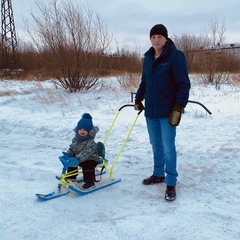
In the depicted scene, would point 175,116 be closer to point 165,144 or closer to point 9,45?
point 165,144

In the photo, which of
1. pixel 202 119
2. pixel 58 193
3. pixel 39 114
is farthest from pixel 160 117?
pixel 39 114

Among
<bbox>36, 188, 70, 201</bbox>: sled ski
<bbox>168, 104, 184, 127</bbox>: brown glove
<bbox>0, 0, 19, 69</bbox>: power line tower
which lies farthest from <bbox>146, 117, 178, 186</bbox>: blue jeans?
<bbox>0, 0, 19, 69</bbox>: power line tower

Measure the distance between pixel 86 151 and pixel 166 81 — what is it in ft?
3.95

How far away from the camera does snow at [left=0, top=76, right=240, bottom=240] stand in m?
2.53

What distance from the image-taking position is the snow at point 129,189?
2.53 meters

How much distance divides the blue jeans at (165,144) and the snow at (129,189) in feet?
0.90

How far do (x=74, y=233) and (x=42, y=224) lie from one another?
1.20 feet

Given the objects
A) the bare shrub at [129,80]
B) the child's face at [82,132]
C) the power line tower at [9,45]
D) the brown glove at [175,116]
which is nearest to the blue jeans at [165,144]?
the brown glove at [175,116]

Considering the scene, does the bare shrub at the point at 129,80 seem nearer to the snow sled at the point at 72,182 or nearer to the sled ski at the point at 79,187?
the snow sled at the point at 72,182

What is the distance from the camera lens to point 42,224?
264 centimetres

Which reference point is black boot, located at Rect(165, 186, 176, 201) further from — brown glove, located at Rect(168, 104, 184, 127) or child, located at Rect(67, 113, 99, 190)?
child, located at Rect(67, 113, 99, 190)

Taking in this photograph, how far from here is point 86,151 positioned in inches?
128

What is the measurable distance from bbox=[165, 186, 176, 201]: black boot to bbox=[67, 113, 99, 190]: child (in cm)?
87

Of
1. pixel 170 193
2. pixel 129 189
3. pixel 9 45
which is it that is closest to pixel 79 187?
pixel 129 189
